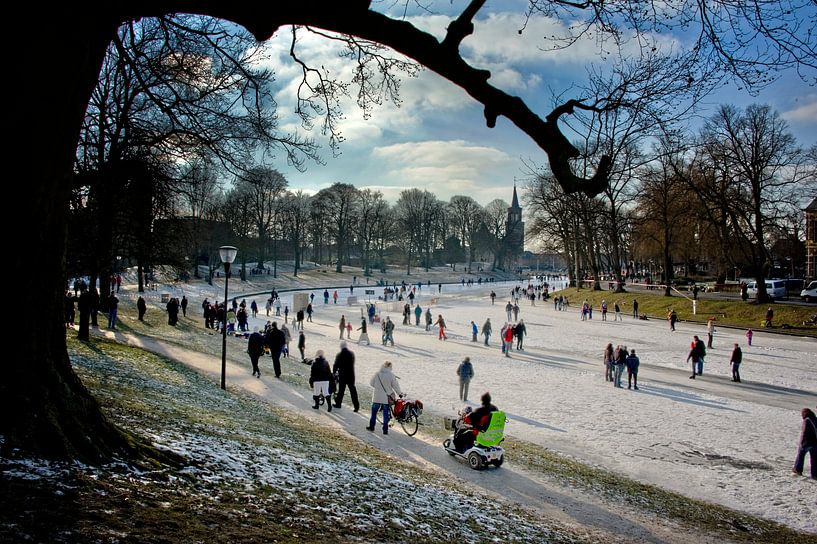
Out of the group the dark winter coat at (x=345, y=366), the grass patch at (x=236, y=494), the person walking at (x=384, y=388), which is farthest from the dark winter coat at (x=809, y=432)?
the dark winter coat at (x=345, y=366)

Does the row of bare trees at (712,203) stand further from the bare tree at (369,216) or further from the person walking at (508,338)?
the bare tree at (369,216)

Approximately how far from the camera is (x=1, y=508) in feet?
10.7

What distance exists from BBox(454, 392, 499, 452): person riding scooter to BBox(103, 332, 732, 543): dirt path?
34 cm

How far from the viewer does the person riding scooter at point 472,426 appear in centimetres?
898

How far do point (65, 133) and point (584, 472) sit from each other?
8.87 m

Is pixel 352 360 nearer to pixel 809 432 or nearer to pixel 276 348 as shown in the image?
pixel 276 348

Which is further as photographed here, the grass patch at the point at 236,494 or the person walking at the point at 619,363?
the person walking at the point at 619,363

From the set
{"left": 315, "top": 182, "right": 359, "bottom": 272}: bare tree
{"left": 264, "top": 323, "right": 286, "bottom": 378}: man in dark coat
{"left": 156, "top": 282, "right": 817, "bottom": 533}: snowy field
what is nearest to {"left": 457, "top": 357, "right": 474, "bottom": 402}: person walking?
{"left": 156, "top": 282, "right": 817, "bottom": 533}: snowy field

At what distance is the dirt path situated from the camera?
Answer: 671cm

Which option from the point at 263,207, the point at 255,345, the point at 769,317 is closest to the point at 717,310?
the point at 769,317

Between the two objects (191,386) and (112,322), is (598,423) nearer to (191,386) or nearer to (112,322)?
(191,386)

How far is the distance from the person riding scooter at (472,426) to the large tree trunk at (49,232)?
581 centimetres

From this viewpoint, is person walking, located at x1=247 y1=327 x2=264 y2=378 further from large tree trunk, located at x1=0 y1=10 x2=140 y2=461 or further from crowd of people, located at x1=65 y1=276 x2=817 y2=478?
large tree trunk, located at x1=0 y1=10 x2=140 y2=461

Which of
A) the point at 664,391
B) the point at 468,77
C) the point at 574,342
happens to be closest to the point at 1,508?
the point at 468,77
